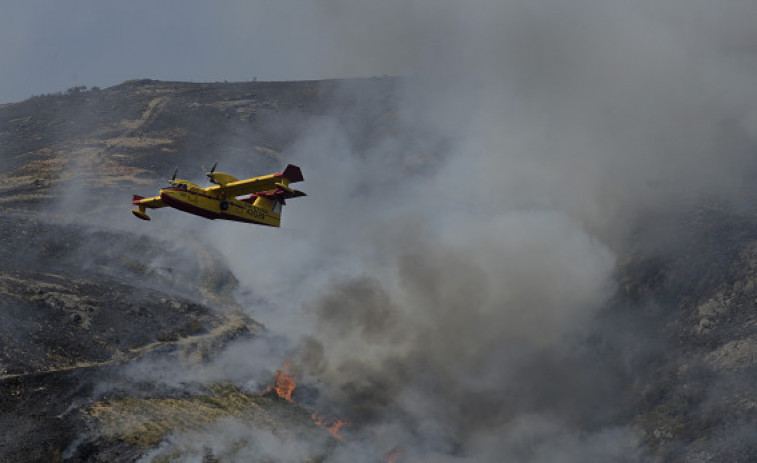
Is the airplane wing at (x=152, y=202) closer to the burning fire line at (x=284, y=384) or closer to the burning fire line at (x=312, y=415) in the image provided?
the burning fire line at (x=312, y=415)

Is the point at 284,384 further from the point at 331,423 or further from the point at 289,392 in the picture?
the point at 331,423

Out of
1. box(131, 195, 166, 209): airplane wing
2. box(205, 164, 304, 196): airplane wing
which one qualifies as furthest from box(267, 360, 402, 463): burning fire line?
box(131, 195, 166, 209): airplane wing

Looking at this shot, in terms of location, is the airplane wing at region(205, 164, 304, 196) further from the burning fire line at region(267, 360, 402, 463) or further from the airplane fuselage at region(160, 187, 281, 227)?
the burning fire line at region(267, 360, 402, 463)

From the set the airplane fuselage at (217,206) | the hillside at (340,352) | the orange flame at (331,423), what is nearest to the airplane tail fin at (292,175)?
the airplane fuselage at (217,206)

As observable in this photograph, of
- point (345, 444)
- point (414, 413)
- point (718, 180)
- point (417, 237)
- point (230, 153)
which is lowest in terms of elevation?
point (345, 444)

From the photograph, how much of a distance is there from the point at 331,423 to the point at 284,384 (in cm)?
456

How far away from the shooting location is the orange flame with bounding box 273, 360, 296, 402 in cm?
4491

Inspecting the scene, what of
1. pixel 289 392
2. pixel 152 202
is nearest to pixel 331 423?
pixel 289 392

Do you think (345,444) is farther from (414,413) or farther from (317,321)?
(317,321)

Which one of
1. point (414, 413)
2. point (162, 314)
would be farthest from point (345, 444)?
point (162, 314)

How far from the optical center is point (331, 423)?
142 ft

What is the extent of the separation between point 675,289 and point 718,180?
13.5 meters

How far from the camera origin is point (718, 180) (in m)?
56.5

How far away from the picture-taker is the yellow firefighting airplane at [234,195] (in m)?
42.3
